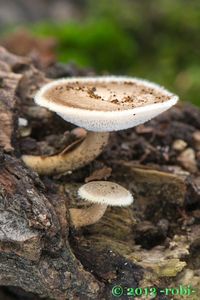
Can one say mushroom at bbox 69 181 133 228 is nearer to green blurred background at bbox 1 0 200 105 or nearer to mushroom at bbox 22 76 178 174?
mushroom at bbox 22 76 178 174

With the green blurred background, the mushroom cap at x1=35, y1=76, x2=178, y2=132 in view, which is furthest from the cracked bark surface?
the green blurred background

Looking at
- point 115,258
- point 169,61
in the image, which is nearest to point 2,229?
point 115,258

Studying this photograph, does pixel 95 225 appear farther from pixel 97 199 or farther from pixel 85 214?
pixel 97 199

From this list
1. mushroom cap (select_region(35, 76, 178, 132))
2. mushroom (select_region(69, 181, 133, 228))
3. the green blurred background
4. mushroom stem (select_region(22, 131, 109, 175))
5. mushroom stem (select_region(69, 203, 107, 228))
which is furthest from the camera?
the green blurred background

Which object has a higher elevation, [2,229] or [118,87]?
[118,87]

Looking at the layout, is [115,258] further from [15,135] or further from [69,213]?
[15,135]

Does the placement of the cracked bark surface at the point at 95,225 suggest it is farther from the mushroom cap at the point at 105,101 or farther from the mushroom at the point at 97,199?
the mushroom cap at the point at 105,101

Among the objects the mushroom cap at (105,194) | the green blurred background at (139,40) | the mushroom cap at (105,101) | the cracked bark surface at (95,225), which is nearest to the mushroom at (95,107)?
the mushroom cap at (105,101)
